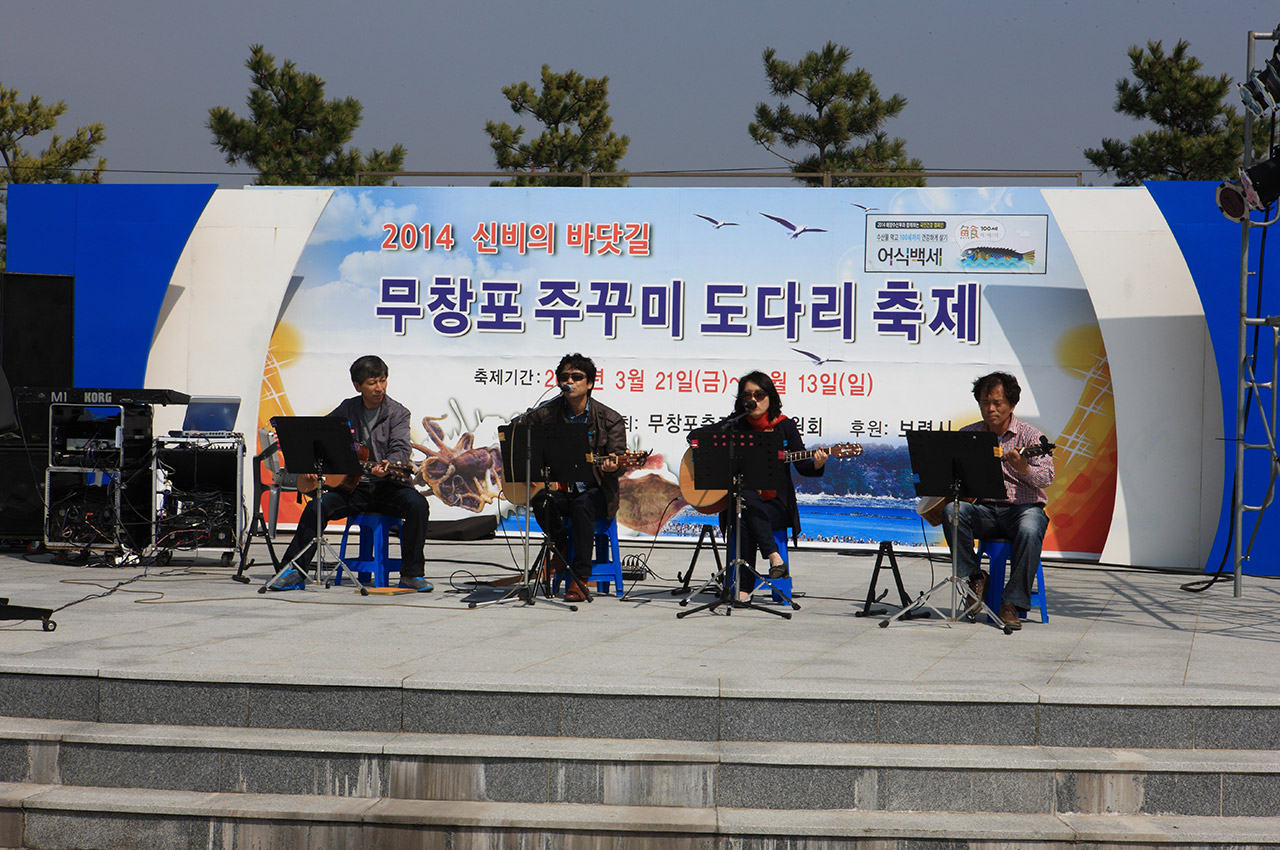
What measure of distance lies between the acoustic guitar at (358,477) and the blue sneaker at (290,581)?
47cm

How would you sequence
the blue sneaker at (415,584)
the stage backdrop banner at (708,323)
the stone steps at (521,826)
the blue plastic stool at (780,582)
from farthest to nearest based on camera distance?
the stage backdrop banner at (708,323)
the blue sneaker at (415,584)
the blue plastic stool at (780,582)
the stone steps at (521,826)

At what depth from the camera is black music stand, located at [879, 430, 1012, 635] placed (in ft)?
16.5

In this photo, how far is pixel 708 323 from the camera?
8.36m

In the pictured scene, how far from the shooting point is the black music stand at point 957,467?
198 inches

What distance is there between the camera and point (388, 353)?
28.2 feet

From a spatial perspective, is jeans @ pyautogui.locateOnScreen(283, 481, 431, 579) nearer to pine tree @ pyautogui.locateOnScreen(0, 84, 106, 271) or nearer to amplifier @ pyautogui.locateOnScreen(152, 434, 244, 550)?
amplifier @ pyautogui.locateOnScreen(152, 434, 244, 550)

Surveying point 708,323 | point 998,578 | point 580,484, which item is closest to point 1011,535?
point 998,578

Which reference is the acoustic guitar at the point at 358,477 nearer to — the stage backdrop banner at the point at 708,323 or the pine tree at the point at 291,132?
the stage backdrop banner at the point at 708,323

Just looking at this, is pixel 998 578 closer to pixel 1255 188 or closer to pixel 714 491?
pixel 714 491

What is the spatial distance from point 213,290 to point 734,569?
211 inches

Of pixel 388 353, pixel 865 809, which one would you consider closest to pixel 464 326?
pixel 388 353

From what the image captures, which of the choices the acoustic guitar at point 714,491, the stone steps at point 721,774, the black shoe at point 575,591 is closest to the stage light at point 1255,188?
the acoustic guitar at point 714,491

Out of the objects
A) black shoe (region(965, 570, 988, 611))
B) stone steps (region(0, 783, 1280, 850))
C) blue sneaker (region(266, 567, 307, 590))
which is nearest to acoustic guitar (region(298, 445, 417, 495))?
Result: blue sneaker (region(266, 567, 307, 590))

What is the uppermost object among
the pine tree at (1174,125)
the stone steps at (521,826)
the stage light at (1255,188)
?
the pine tree at (1174,125)
